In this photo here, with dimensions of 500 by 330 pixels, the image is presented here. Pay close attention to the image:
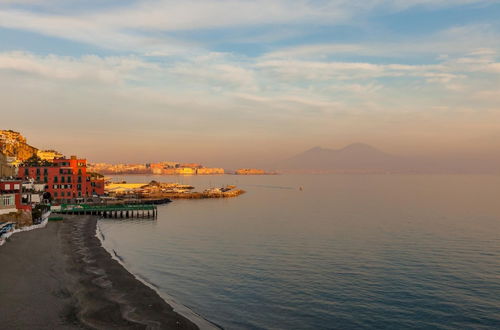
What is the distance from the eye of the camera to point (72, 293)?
39.2 metres

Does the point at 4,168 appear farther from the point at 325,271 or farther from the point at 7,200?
the point at 325,271

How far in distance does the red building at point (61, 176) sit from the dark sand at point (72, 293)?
264ft

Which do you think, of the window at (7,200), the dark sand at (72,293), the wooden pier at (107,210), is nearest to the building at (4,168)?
the window at (7,200)

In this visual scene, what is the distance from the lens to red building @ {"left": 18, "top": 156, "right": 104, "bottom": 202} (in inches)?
5271

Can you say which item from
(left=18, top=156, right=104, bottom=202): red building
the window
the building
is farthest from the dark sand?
(left=18, top=156, right=104, bottom=202): red building

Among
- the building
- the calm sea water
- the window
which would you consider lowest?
the calm sea water

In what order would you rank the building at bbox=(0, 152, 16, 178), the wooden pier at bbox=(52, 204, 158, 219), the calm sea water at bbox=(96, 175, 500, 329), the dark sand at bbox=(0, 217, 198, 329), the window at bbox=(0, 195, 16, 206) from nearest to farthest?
the dark sand at bbox=(0, 217, 198, 329) < the calm sea water at bbox=(96, 175, 500, 329) < the window at bbox=(0, 195, 16, 206) < the building at bbox=(0, 152, 16, 178) < the wooden pier at bbox=(52, 204, 158, 219)

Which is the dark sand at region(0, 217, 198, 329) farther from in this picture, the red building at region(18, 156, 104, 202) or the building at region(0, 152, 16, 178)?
the red building at region(18, 156, 104, 202)

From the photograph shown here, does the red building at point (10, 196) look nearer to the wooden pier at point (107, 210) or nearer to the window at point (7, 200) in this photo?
the window at point (7, 200)

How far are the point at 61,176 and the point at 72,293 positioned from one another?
11032cm

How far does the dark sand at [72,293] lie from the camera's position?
31969mm

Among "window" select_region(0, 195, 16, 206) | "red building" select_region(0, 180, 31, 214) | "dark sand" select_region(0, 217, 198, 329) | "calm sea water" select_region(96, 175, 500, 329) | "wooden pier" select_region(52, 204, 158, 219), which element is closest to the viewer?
"dark sand" select_region(0, 217, 198, 329)

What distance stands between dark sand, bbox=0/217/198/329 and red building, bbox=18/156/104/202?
264 feet

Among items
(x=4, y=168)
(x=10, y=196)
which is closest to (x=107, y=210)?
(x=4, y=168)
